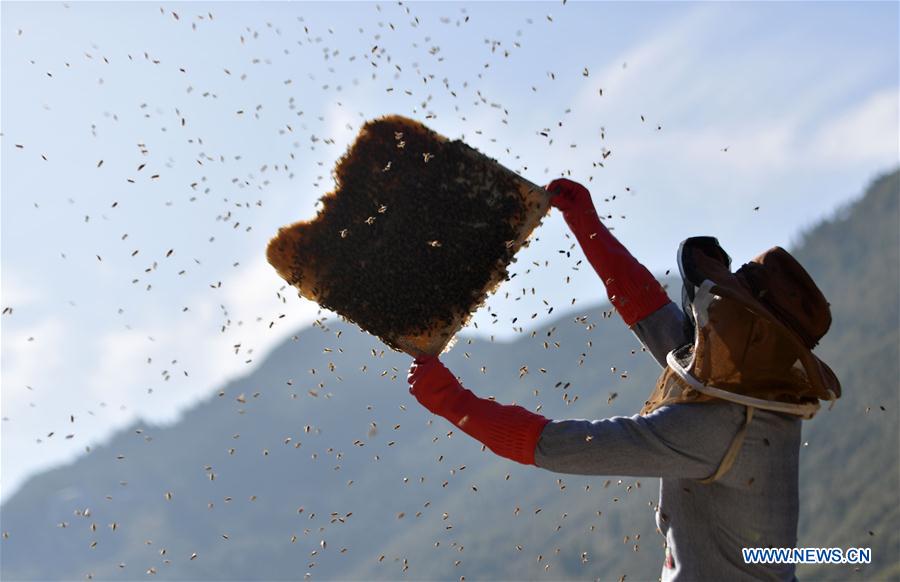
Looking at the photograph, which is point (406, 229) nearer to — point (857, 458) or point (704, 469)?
point (704, 469)

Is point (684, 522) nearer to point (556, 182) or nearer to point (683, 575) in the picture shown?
point (683, 575)

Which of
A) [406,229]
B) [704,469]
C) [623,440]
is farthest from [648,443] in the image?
[406,229]

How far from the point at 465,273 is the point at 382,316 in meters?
0.68

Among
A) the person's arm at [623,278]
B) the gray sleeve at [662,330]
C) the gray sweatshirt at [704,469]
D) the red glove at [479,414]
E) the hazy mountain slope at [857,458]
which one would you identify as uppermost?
the hazy mountain slope at [857,458]

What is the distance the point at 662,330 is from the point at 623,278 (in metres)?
0.51

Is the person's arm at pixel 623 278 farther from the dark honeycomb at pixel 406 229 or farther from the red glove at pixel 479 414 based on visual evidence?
the red glove at pixel 479 414

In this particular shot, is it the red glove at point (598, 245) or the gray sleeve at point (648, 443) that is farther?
the red glove at point (598, 245)

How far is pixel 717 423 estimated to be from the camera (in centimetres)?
631

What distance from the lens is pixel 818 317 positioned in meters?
6.46

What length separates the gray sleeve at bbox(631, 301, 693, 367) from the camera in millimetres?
7785

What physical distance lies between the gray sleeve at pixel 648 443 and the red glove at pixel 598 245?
5.65 ft

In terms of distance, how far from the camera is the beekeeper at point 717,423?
6.25 meters

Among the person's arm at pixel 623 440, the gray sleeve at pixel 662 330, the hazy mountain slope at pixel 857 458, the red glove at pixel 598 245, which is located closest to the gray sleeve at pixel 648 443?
the person's arm at pixel 623 440

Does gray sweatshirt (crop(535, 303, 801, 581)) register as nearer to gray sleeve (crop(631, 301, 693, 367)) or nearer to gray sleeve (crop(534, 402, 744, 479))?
gray sleeve (crop(534, 402, 744, 479))
